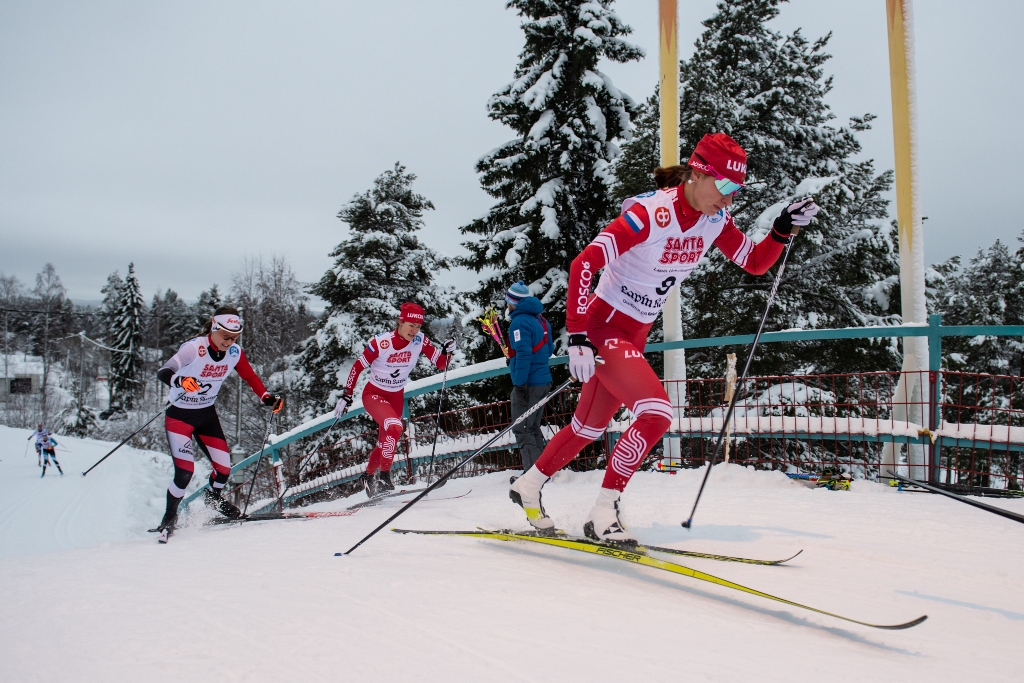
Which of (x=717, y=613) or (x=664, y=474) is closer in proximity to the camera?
(x=717, y=613)

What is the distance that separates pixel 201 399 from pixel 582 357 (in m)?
4.02

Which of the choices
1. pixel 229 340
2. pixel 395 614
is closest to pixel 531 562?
pixel 395 614

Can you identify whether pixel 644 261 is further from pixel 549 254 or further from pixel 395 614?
pixel 549 254

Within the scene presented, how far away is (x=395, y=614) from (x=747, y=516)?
2.47 m

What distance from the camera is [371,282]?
19781mm

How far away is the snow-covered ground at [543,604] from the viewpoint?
5.94 ft

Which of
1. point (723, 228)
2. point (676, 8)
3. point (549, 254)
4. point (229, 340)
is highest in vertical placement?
point (676, 8)

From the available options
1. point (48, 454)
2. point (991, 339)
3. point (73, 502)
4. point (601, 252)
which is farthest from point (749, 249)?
point (991, 339)

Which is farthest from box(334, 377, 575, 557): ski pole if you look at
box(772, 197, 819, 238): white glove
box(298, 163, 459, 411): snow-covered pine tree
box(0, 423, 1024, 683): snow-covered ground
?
box(298, 163, 459, 411): snow-covered pine tree

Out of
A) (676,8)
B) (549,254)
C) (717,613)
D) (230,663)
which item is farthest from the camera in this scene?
(549,254)

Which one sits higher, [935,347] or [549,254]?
[549,254]

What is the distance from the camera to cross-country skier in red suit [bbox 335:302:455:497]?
6.21 m

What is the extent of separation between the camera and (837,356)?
41.9 ft

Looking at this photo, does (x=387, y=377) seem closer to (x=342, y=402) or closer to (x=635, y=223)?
(x=342, y=402)
